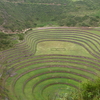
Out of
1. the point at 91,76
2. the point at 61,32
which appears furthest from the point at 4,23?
the point at 91,76

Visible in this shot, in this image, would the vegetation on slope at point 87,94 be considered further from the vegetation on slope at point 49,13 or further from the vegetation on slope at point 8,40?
the vegetation on slope at point 49,13

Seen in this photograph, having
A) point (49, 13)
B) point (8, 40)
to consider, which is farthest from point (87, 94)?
point (49, 13)

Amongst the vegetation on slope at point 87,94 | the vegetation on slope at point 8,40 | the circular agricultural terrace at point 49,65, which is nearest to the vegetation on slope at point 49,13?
the vegetation on slope at point 8,40

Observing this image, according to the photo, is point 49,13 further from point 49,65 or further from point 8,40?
point 49,65

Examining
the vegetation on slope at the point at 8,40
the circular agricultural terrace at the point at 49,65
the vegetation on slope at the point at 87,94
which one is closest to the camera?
the vegetation on slope at the point at 87,94

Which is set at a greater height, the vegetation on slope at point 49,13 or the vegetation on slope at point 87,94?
the vegetation on slope at point 49,13

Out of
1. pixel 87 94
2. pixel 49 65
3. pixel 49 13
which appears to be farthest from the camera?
pixel 49 13

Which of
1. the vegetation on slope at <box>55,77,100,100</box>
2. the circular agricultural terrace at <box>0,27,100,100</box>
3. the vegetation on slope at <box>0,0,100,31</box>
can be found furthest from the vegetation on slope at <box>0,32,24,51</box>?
the vegetation on slope at <box>55,77,100,100</box>

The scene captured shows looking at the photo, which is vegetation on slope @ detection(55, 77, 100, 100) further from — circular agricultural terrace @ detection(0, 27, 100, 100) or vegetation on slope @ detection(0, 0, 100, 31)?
vegetation on slope @ detection(0, 0, 100, 31)
